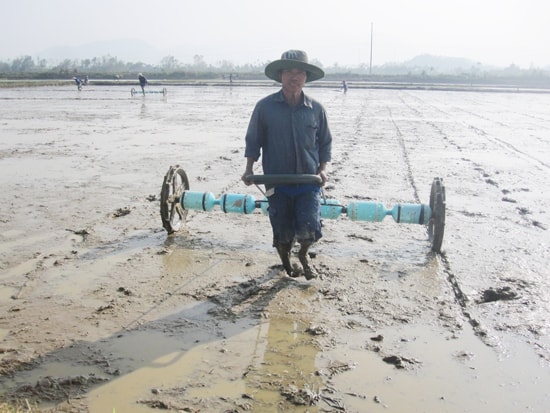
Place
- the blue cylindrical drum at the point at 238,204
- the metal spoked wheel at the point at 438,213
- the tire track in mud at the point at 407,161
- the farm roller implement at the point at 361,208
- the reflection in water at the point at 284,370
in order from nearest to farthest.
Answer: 1. the reflection in water at the point at 284,370
2. the metal spoked wheel at the point at 438,213
3. the farm roller implement at the point at 361,208
4. the blue cylindrical drum at the point at 238,204
5. the tire track in mud at the point at 407,161

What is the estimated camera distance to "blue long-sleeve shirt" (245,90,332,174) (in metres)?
4.38

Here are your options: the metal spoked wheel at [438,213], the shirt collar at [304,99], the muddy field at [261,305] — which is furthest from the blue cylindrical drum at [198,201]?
the metal spoked wheel at [438,213]

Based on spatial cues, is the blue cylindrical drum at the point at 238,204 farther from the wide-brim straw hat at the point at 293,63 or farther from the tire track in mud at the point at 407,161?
the tire track in mud at the point at 407,161

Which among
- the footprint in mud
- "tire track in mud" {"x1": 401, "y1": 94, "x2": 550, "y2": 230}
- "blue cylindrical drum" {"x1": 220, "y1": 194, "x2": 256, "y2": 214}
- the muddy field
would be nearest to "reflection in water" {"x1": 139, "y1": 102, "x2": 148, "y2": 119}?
"tire track in mud" {"x1": 401, "y1": 94, "x2": 550, "y2": 230}

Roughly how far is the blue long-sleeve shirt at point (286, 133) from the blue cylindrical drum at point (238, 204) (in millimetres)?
1178

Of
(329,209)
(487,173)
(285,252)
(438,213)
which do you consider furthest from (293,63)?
(487,173)

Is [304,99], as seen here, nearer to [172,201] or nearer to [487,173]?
[172,201]

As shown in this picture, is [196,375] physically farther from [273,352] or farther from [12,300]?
[12,300]

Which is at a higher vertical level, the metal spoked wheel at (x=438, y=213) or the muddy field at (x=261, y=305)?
the metal spoked wheel at (x=438, y=213)

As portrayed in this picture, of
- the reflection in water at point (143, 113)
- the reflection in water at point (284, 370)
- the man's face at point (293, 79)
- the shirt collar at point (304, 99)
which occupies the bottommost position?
the reflection in water at point (284, 370)

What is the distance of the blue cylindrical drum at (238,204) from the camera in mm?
5672

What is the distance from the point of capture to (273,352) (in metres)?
3.64

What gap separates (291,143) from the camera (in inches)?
174

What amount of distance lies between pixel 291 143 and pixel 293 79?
519 mm
